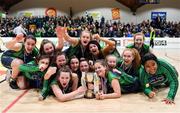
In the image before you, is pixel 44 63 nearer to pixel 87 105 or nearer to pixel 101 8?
pixel 87 105

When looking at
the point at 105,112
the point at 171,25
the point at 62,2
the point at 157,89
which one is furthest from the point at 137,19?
the point at 105,112

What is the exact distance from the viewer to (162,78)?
15.6 feet

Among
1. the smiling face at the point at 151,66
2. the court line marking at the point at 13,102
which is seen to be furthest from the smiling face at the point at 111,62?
the court line marking at the point at 13,102

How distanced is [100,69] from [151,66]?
28.0 inches

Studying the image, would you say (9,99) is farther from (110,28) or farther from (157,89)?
(110,28)

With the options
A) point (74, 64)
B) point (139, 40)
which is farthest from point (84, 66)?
point (139, 40)

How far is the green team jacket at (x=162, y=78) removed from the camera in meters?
4.41

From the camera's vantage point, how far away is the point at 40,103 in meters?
4.47

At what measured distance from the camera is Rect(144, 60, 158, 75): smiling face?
14.5 ft

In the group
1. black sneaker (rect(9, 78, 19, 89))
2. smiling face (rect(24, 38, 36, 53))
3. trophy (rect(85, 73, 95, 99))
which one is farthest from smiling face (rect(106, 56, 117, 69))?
black sneaker (rect(9, 78, 19, 89))

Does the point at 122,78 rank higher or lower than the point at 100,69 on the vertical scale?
lower

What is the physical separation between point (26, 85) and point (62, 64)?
0.94 meters

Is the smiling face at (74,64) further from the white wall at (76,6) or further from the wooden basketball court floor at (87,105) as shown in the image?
the white wall at (76,6)

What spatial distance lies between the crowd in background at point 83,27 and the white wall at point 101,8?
4.51ft
